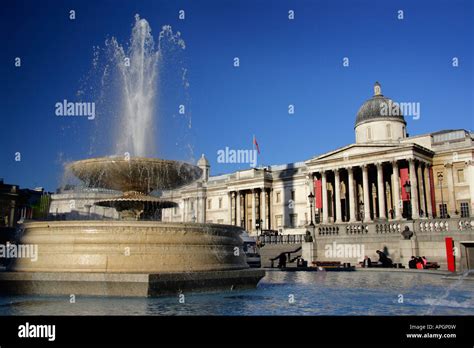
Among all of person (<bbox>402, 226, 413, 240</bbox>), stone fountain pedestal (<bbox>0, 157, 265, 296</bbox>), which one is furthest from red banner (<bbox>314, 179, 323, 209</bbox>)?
stone fountain pedestal (<bbox>0, 157, 265, 296</bbox>)

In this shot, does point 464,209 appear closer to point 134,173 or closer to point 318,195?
point 318,195

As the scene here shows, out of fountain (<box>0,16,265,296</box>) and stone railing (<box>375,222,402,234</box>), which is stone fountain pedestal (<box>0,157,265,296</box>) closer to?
fountain (<box>0,16,265,296</box>)

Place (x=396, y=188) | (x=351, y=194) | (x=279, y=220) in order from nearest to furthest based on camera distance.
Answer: (x=396, y=188)
(x=351, y=194)
(x=279, y=220)

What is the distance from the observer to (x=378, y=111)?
55.8 metres

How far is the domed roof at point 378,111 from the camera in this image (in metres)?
55.3

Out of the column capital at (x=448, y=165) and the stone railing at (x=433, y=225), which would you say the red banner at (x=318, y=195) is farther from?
the stone railing at (x=433, y=225)

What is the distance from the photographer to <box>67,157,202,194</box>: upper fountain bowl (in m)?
12.9

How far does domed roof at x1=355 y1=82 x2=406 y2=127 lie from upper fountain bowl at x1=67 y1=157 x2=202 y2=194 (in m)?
45.3

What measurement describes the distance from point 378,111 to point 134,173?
1884 inches

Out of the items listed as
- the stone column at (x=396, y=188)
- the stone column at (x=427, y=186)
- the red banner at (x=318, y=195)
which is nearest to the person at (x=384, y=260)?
the stone column at (x=396, y=188)

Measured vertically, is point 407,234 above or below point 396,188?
below

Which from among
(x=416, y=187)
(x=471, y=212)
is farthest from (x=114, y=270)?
(x=471, y=212)

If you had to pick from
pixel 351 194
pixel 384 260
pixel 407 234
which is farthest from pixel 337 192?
pixel 407 234
